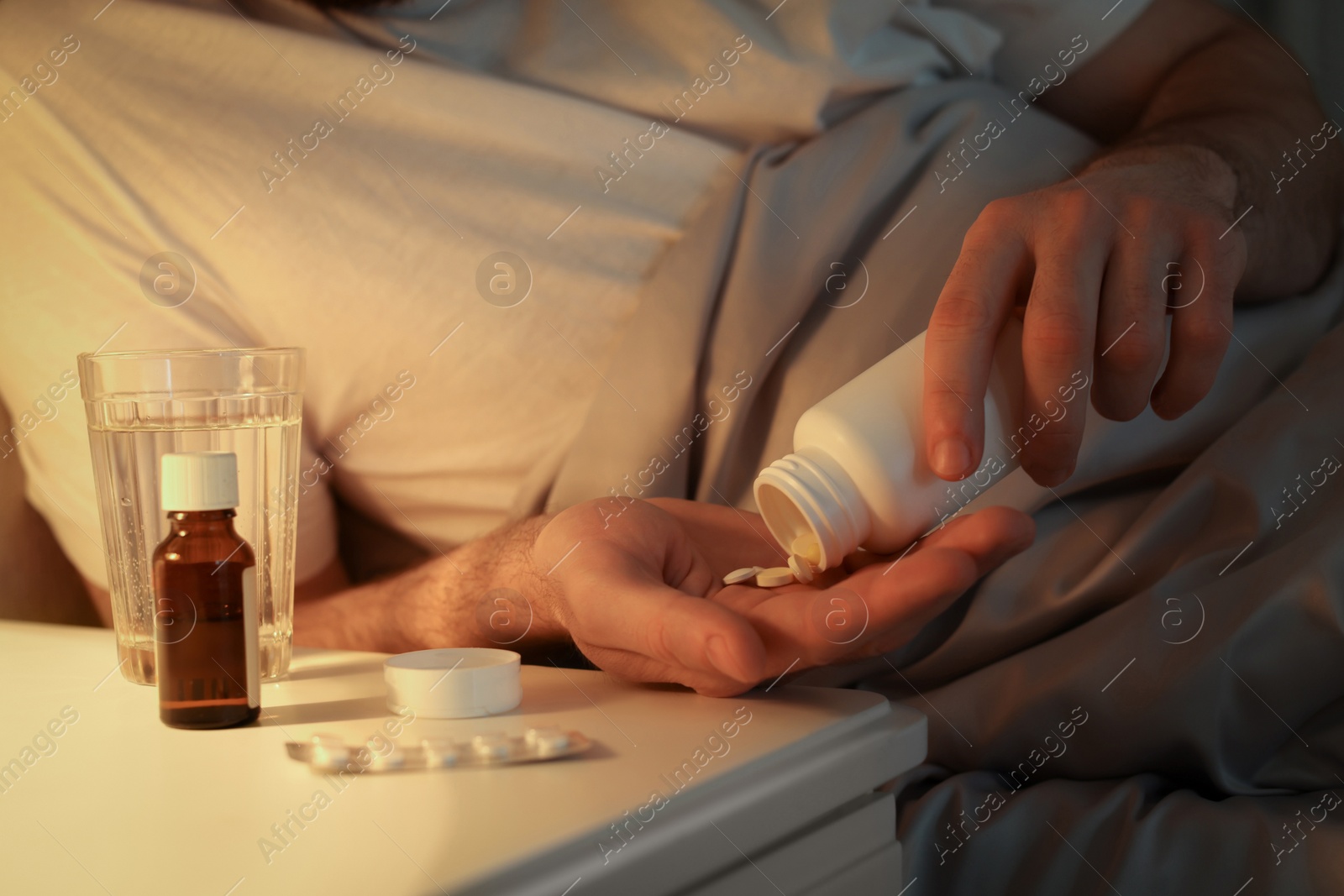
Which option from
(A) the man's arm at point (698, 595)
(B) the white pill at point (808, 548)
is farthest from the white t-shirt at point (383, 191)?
(B) the white pill at point (808, 548)

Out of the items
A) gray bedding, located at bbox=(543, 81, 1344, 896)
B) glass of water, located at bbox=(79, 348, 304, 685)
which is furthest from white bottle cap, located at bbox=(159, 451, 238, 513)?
gray bedding, located at bbox=(543, 81, 1344, 896)

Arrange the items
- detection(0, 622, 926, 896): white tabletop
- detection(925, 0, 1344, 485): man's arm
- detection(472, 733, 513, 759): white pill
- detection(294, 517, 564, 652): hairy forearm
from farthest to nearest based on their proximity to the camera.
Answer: detection(294, 517, 564, 652): hairy forearm
detection(925, 0, 1344, 485): man's arm
detection(472, 733, 513, 759): white pill
detection(0, 622, 926, 896): white tabletop

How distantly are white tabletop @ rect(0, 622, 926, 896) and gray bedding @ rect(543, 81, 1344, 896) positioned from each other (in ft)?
0.78

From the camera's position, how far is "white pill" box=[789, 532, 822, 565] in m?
0.56

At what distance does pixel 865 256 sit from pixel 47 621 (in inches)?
35.5

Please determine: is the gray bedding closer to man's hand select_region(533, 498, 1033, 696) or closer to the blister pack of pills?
man's hand select_region(533, 498, 1033, 696)

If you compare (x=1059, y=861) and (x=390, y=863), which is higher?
(x=390, y=863)

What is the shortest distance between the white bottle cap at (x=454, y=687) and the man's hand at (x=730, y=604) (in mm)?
58

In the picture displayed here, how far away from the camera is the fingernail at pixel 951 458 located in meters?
0.49

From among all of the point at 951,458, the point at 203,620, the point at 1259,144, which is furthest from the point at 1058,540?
the point at 203,620

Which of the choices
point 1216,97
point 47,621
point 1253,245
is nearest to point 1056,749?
point 1253,245

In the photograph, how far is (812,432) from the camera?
55cm

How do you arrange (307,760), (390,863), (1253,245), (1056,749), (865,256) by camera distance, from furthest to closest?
(865,256)
(1253,245)
(1056,749)
(307,760)
(390,863)

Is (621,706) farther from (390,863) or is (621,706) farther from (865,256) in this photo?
(865,256)
